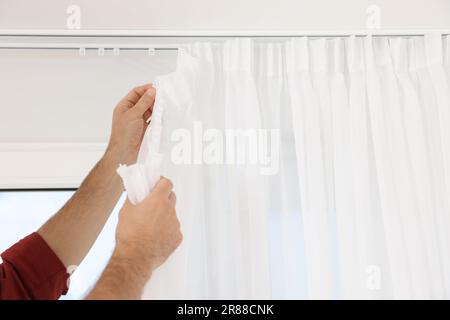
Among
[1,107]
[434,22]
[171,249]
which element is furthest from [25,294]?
[434,22]

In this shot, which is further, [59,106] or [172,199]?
[59,106]

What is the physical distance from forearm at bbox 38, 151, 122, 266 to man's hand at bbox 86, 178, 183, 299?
16 centimetres

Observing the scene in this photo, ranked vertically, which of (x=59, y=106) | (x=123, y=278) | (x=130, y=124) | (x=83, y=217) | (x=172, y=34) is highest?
(x=172, y=34)

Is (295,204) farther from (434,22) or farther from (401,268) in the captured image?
(434,22)

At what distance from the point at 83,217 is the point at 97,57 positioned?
1.39ft

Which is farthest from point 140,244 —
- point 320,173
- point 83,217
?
point 320,173

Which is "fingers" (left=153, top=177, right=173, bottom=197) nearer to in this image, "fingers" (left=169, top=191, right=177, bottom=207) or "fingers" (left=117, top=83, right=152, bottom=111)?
"fingers" (left=169, top=191, right=177, bottom=207)

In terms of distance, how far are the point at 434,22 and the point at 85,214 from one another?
36.0 inches

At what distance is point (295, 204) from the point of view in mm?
1006

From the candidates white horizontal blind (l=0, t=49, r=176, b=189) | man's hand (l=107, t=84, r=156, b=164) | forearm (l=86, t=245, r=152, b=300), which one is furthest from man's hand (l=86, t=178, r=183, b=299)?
white horizontal blind (l=0, t=49, r=176, b=189)

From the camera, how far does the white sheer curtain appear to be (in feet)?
3.07

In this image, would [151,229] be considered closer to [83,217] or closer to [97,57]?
[83,217]

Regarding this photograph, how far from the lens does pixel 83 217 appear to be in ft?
3.09

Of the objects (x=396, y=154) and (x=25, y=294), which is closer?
(x=25, y=294)
